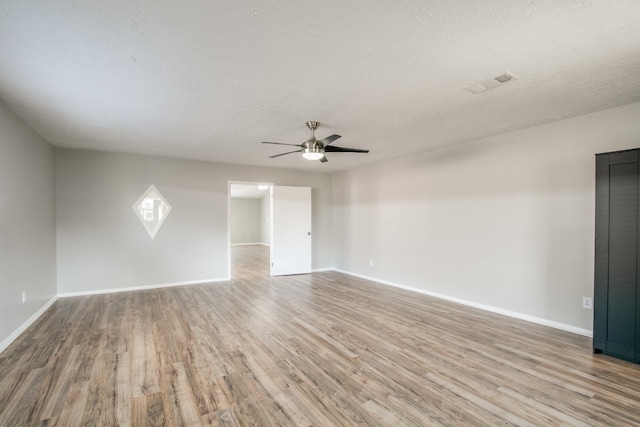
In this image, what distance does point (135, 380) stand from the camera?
2375 millimetres

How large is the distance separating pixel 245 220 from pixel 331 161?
8.58 m

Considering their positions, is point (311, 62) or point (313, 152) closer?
point (311, 62)

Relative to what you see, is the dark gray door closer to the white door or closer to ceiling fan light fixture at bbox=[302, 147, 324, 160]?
ceiling fan light fixture at bbox=[302, 147, 324, 160]

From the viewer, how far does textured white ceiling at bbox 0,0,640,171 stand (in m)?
1.65

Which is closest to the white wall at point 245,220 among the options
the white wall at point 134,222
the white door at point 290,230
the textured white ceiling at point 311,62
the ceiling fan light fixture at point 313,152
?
the white door at point 290,230

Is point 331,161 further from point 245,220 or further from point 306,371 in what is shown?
point 245,220

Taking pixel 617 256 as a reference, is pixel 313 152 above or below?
above

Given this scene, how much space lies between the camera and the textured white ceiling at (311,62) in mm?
1646

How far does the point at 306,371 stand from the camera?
2514 mm

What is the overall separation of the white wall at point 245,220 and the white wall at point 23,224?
864cm

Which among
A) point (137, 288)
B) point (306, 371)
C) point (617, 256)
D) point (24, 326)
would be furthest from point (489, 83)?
point (137, 288)

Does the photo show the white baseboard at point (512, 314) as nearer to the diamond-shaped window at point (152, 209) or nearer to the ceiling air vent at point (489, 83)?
the ceiling air vent at point (489, 83)

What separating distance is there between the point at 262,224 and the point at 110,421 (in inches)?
476

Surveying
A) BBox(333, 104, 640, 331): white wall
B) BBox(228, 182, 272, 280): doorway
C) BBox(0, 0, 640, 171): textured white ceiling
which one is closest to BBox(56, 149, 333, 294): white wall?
BBox(0, 0, 640, 171): textured white ceiling
